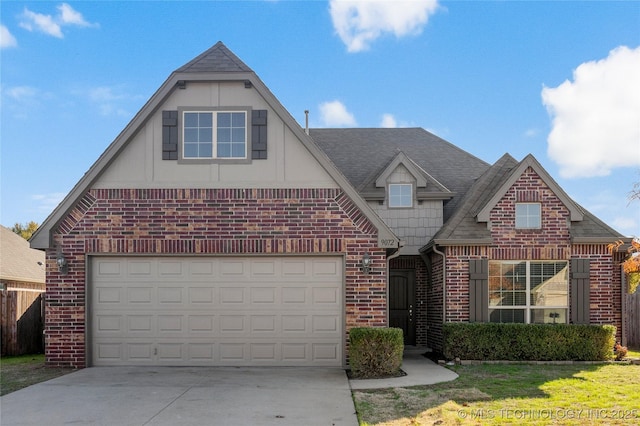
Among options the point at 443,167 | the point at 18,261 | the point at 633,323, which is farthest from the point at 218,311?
the point at 18,261

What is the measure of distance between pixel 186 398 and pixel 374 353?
3727 millimetres

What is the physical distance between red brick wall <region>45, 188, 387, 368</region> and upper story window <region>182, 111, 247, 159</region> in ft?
2.77

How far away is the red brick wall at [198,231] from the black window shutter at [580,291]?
501 centimetres

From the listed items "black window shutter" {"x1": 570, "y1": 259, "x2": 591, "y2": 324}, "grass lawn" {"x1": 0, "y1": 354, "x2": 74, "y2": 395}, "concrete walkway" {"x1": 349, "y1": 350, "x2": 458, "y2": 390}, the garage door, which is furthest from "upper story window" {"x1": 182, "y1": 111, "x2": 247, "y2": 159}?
"black window shutter" {"x1": 570, "y1": 259, "x2": 591, "y2": 324}

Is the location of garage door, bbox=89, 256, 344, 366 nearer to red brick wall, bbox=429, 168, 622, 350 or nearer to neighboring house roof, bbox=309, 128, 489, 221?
red brick wall, bbox=429, 168, 622, 350

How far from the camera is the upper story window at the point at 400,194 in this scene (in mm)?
16875

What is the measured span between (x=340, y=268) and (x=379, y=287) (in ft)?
2.96

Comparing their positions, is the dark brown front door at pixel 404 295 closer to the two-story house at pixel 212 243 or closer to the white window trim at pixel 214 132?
the two-story house at pixel 212 243

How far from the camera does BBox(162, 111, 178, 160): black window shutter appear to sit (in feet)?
40.8

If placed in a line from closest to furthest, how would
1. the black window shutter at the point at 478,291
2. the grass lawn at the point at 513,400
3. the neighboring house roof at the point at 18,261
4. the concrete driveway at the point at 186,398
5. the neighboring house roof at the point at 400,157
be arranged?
1. the grass lawn at the point at 513,400
2. the concrete driveway at the point at 186,398
3. the black window shutter at the point at 478,291
4. the neighboring house roof at the point at 400,157
5. the neighboring house roof at the point at 18,261

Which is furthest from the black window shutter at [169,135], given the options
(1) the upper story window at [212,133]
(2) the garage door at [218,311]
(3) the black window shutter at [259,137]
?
(2) the garage door at [218,311]

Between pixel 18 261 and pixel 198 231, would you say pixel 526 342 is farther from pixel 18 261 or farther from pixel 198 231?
pixel 18 261

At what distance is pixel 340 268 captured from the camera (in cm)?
1238

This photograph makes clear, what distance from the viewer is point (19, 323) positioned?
608 inches
